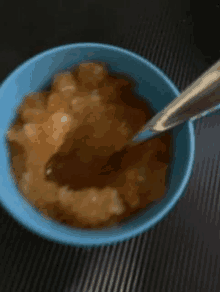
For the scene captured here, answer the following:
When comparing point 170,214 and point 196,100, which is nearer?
point 196,100

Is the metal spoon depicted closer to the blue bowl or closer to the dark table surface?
the blue bowl

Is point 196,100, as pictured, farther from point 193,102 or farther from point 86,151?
point 86,151

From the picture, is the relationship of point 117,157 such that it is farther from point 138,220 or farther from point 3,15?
point 3,15

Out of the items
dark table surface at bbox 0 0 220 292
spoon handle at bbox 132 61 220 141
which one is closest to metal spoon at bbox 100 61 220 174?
spoon handle at bbox 132 61 220 141

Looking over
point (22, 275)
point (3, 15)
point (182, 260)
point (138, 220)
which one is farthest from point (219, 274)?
point (3, 15)

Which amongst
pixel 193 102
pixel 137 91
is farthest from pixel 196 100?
pixel 137 91

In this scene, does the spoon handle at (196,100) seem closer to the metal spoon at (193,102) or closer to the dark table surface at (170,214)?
the metal spoon at (193,102)
